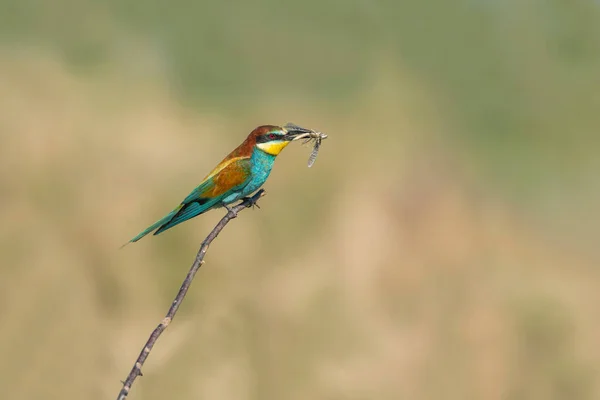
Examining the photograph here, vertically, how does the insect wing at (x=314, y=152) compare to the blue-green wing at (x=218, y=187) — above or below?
above

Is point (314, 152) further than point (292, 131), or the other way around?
point (292, 131)

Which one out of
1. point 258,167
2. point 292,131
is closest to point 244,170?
point 258,167

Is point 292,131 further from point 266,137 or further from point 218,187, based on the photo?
point 218,187

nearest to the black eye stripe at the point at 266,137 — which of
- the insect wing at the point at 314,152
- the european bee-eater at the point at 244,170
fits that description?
the european bee-eater at the point at 244,170

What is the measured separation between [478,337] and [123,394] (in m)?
4.21

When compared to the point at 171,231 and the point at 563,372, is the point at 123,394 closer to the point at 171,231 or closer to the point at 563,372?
the point at 171,231

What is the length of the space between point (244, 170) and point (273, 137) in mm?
129

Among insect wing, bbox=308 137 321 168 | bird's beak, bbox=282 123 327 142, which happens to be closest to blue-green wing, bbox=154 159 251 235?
bird's beak, bbox=282 123 327 142

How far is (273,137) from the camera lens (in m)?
2.01

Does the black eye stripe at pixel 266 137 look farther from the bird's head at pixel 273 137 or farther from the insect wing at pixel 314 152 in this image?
the insect wing at pixel 314 152

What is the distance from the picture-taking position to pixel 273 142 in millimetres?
2023

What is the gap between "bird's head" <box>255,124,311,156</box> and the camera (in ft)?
6.54

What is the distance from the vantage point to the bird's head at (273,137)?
6.54 ft

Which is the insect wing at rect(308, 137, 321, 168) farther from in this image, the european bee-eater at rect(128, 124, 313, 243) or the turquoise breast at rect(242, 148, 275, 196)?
the turquoise breast at rect(242, 148, 275, 196)
